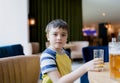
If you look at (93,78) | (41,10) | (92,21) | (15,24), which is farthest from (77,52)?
(93,78)

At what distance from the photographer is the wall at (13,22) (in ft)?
18.4

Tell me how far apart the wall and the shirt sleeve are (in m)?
4.62

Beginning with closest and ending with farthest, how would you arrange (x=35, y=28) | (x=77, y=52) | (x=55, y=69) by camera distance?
(x=55, y=69), (x=77, y=52), (x=35, y=28)

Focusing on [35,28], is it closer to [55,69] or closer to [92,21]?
[92,21]

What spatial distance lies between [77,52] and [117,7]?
7.05ft

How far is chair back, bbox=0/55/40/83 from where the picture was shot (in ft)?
4.16

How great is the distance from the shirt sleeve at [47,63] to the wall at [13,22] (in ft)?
15.2

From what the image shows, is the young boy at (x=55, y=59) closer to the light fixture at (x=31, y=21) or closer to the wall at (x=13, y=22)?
the wall at (x=13, y=22)

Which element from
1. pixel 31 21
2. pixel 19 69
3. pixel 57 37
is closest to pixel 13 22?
pixel 31 21

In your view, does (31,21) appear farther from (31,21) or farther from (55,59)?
(55,59)

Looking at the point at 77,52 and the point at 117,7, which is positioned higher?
the point at 117,7

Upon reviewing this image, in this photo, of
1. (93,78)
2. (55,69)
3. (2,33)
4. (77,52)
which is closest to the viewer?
(55,69)

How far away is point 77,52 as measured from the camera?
24.8 ft

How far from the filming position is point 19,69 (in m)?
1.39
